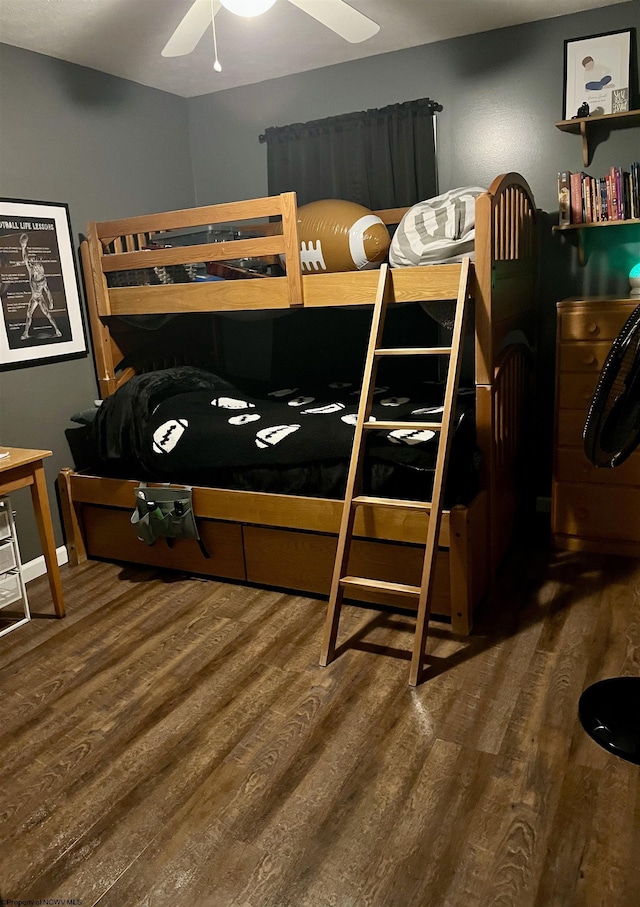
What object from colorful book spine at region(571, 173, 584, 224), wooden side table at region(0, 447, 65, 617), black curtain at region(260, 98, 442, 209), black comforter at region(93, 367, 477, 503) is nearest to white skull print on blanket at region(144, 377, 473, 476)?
black comforter at region(93, 367, 477, 503)

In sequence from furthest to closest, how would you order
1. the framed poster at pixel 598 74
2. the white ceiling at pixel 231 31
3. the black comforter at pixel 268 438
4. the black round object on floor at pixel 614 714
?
the framed poster at pixel 598 74, the white ceiling at pixel 231 31, the black comforter at pixel 268 438, the black round object on floor at pixel 614 714

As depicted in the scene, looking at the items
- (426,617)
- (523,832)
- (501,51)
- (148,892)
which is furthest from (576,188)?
(148,892)

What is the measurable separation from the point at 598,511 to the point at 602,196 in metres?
1.45

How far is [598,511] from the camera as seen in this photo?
310 centimetres

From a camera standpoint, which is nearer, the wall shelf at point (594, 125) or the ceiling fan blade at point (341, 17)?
→ the ceiling fan blade at point (341, 17)

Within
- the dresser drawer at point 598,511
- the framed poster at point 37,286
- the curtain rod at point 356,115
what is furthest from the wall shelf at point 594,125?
the framed poster at point 37,286

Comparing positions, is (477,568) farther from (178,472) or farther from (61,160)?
(61,160)

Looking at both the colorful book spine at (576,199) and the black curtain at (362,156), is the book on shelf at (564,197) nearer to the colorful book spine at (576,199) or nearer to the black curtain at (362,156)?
the colorful book spine at (576,199)

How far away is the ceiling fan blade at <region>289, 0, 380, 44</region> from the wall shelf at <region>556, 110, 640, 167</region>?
48.9 inches

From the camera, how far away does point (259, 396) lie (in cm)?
353

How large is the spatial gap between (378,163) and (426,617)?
250 centimetres

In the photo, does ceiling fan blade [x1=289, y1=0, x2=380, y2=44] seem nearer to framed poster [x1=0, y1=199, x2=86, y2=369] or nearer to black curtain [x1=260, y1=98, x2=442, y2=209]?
black curtain [x1=260, y1=98, x2=442, y2=209]

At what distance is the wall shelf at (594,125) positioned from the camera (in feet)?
10.1

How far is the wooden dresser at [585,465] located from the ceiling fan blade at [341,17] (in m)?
1.38
